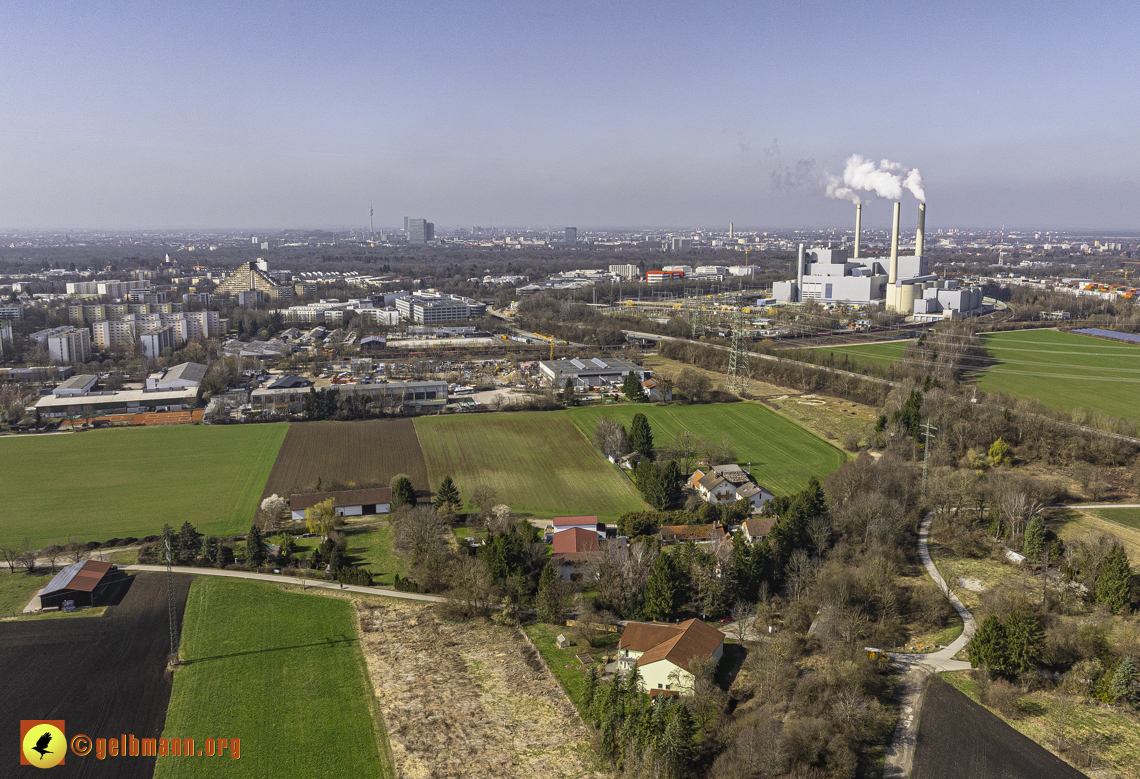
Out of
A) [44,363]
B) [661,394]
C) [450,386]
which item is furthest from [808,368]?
[44,363]

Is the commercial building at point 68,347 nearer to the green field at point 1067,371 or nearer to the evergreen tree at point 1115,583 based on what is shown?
the green field at point 1067,371

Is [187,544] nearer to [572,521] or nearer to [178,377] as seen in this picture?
[572,521]

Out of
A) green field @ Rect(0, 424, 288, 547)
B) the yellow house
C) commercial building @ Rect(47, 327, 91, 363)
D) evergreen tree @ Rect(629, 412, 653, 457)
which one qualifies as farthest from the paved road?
commercial building @ Rect(47, 327, 91, 363)

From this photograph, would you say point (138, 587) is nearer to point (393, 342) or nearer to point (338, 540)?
point (338, 540)

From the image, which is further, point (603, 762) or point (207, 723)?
point (207, 723)

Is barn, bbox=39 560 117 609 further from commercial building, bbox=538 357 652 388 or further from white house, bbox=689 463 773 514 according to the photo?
commercial building, bbox=538 357 652 388

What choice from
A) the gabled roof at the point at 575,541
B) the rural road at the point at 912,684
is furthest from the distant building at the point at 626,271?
the rural road at the point at 912,684

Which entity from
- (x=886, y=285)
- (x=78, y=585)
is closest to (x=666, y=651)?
(x=78, y=585)
